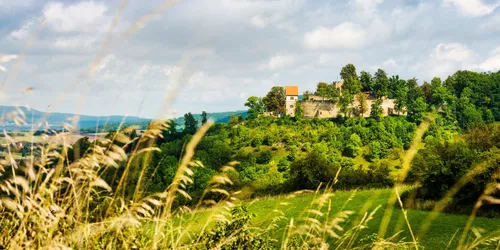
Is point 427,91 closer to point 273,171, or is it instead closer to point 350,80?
point 350,80

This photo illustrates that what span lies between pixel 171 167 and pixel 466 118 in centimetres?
7734

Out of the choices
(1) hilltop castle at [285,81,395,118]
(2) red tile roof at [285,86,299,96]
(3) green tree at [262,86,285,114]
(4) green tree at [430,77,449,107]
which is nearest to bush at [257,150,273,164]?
(1) hilltop castle at [285,81,395,118]

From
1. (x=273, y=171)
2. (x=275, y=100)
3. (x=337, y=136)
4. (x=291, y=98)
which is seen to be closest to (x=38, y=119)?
(x=273, y=171)

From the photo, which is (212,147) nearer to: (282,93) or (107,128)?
(282,93)

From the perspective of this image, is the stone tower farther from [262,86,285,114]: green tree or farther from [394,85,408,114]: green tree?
[394,85,408,114]: green tree

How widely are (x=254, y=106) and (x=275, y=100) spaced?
18.1ft

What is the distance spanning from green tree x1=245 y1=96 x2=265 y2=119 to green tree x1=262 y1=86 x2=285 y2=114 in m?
1.35

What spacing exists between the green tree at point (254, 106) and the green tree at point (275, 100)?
1.35 meters

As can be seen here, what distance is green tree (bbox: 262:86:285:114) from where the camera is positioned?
113 meters

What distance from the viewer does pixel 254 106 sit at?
4483 inches

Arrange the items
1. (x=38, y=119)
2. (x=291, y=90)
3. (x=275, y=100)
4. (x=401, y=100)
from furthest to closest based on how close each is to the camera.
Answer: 1. (x=291, y=90)
2. (x=275, y=100)
3. (x=401, y=100)
4. (x=38, y=119)

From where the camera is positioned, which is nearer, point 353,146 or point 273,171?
point 273,171

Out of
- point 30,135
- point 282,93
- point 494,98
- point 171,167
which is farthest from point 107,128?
point 494,98

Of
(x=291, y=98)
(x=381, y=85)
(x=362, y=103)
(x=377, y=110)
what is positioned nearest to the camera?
(x=377, y=110)
